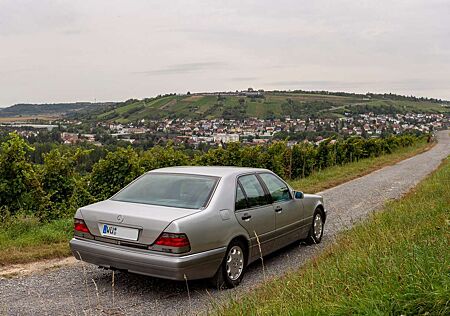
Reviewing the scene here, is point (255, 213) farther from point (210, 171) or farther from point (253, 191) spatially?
point (210, 171)

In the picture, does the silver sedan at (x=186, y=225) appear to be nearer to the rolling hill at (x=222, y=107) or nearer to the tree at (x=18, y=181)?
the tree at (x=18, y=181)

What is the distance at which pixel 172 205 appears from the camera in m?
5.88

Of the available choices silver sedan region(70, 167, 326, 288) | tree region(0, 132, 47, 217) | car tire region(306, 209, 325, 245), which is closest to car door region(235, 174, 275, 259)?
silver sedan region(70, 167, 326, 288)

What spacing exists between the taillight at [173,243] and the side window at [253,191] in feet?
4.87

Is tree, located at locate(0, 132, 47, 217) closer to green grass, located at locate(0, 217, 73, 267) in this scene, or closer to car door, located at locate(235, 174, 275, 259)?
green grass, located at locate(0, 217, 73, 267)

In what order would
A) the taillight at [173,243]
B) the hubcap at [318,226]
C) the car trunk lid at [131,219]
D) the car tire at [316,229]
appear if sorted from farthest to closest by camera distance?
the hubcap at [318,226] → the car tire at [316,229] → the car trunk lid at [131,219] → the taillight at [173,243]

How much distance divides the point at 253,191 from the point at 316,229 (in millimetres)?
2370

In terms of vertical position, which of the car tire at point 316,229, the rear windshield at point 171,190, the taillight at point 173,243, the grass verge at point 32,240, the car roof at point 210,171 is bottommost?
the car tire at point 316,229

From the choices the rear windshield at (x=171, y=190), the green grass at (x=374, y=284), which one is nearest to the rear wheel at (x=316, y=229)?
the green grass at (x=374, y=284)

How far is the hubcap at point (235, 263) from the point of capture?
5.95 metres

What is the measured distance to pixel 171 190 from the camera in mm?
6234

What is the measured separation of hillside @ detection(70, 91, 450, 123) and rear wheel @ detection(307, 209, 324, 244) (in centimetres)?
5426

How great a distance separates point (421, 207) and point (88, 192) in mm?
7083

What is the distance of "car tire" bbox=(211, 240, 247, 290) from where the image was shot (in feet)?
19.1
